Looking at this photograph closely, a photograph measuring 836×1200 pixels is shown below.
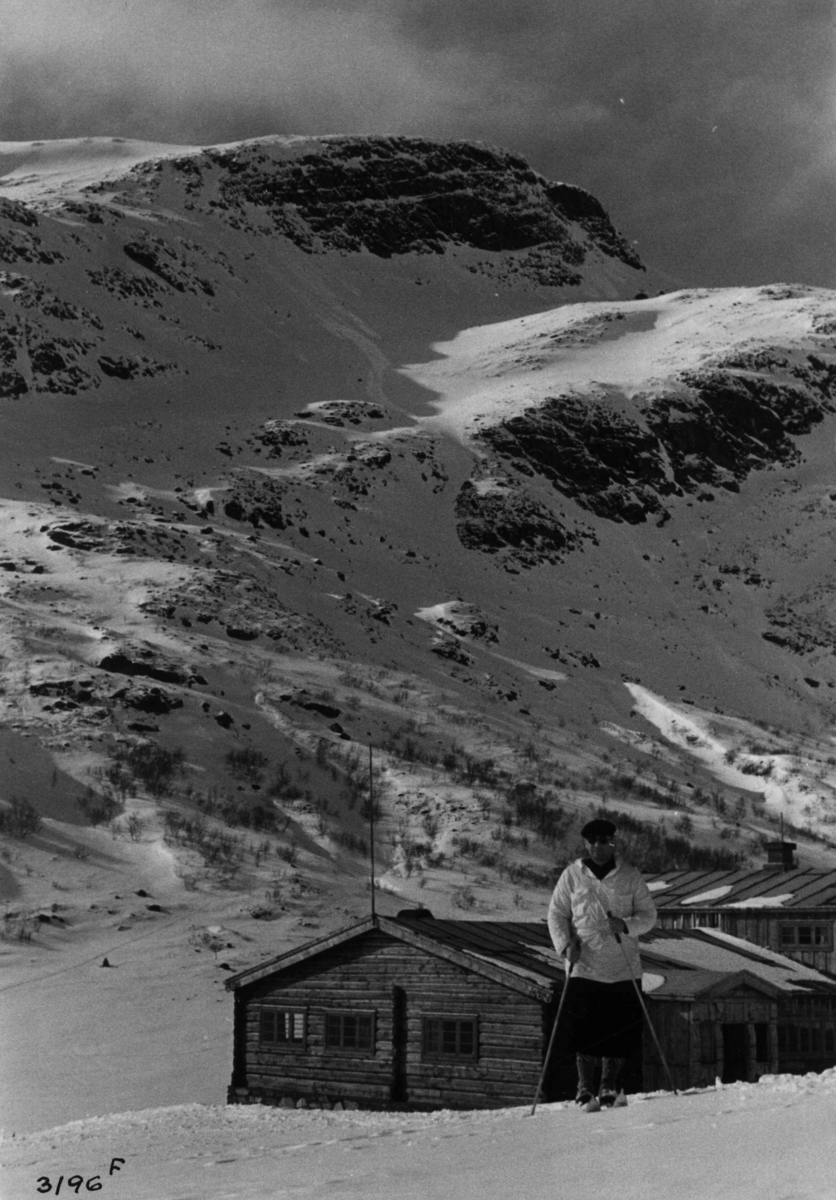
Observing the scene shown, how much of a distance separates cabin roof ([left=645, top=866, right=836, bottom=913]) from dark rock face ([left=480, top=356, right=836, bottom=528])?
76343 millimetres

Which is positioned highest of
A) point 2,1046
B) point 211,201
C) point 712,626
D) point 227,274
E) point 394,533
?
point 211,201

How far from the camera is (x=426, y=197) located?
194 metres

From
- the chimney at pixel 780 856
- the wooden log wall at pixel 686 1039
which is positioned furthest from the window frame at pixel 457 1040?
the chimney at pixel 780 856

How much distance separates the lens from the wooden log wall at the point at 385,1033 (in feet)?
72.8

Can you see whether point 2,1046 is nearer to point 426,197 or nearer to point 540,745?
point 540,745

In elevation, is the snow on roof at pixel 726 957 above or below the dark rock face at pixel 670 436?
below

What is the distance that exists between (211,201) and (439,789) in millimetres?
135379

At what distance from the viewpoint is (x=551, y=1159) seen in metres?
8.48

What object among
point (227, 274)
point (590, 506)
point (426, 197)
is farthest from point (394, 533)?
point (426, 197)

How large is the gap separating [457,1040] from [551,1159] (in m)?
14.8

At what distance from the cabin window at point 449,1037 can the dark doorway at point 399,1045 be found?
1.18 feet

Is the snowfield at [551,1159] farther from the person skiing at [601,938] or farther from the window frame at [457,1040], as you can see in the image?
the window frame at [457,1040]

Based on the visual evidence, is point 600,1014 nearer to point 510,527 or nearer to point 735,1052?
point 735,1052

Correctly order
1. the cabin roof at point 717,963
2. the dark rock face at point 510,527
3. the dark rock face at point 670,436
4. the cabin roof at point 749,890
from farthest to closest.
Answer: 1. the dark rock face at point 670,436
2. the dark rock face at point 510,527
3. the cabin roof at point 749,890
4. the cabin roof at point 717,963
